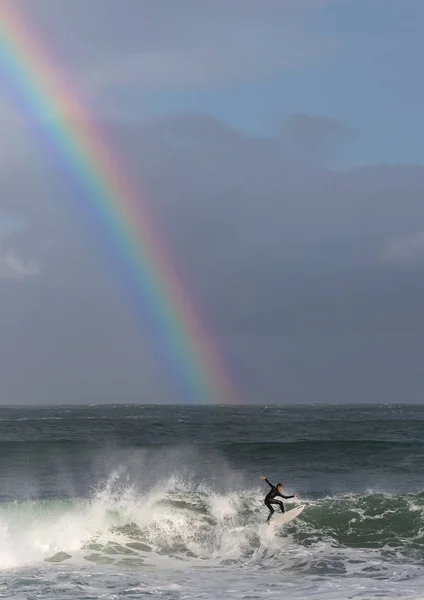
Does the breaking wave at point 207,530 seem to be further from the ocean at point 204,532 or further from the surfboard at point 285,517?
the surfboard at point 285,517

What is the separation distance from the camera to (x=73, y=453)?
180 feet

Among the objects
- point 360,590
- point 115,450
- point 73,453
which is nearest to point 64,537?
point 360,590

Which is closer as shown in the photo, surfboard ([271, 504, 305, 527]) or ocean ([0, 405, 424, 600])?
ocean ([0, 405, 424, 600])

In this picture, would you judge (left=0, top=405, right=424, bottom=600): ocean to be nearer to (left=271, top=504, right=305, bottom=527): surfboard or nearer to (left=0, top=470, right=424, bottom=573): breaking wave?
(left=0, top=470, right=424, bottom=573): breaking wave

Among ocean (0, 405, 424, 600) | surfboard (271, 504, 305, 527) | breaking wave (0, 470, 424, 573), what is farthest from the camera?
surfboard (271, 504, 305, 527)

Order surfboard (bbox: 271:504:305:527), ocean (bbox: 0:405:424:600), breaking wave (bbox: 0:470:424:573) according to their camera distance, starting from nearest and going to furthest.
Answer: ocean (bbox: 0:405:424:600) < breaking wave (bbox: 0:470:424:573) < surfboard (bbox: 271:504:305:527)

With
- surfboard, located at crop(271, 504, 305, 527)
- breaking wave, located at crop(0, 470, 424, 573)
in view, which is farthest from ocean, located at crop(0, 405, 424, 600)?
surfboard, located at crop(271, 504, 305, 527)

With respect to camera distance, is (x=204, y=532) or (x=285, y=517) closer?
(x=204, y=532)

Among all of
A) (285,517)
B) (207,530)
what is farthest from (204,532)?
(285,517)

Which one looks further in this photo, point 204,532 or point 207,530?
point 207,530

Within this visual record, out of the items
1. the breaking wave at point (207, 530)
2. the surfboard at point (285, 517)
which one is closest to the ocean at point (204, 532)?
the breaking wave at point (207, 530)

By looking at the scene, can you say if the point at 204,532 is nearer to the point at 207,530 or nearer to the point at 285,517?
the point at 207,530

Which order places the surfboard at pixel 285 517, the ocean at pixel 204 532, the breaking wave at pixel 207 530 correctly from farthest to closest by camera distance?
the surfboard at pixel 285 517
the breaking wave at pixel 207 530
the ocean at pixel 204 532

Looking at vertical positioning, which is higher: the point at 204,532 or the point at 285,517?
the point at 285,517
